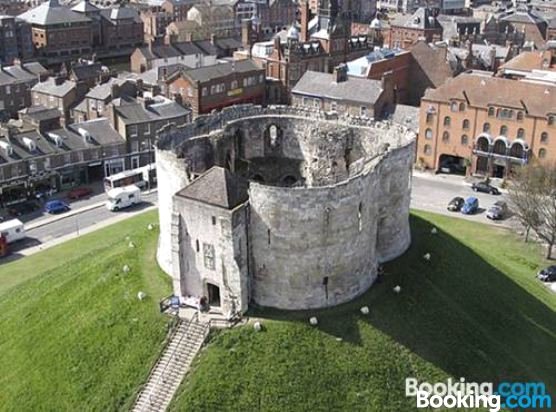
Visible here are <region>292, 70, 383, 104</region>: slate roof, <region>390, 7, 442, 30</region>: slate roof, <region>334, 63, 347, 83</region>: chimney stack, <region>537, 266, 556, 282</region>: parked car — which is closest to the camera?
<region>537, 266, 556, 282</region>: parked car

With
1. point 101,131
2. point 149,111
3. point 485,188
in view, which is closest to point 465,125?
point 485,188

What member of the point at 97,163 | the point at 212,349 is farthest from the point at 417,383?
the point at 97,163

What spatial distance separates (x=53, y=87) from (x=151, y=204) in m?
35.2

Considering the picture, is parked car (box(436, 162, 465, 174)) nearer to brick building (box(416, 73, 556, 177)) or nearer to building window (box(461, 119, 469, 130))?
brick building (box(416, 73, 556, 177))

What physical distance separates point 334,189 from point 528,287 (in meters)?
24.3

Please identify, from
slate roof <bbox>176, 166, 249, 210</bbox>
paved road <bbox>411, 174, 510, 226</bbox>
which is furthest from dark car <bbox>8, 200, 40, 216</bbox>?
paved road <bbox>411, 174, 510, 226</bbox>

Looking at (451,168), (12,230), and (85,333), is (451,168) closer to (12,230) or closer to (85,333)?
(12,230)

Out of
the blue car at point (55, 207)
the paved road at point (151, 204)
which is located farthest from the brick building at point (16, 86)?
the blue car at point (55, 207)

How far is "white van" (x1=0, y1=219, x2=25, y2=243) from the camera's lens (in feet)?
236

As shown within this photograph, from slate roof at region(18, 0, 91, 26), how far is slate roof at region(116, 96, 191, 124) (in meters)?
79.7

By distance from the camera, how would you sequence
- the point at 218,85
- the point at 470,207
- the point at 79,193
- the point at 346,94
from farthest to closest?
the point at 218,85
the point at 346,94
the point at 79,193
the point at 470,207

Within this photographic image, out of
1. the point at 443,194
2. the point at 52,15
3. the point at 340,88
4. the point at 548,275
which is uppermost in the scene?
the point at 52,15

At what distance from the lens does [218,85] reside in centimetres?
11144

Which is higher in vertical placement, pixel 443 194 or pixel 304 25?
pixel 304 25
